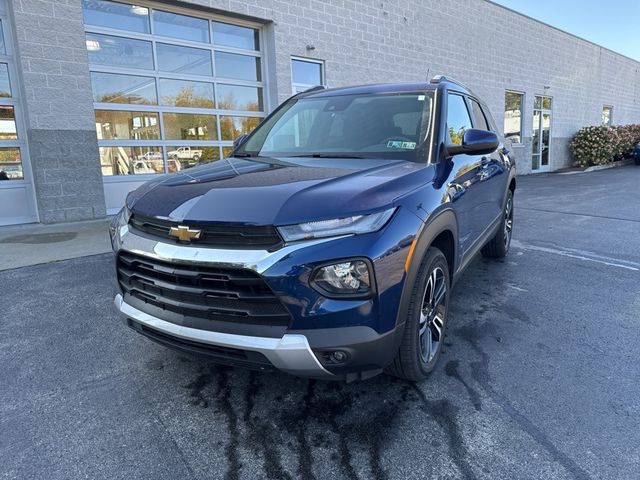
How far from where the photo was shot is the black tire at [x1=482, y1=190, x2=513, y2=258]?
196 inches

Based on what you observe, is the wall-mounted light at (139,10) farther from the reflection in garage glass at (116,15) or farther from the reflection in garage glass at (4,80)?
the reflection in garage glass at (4,80)

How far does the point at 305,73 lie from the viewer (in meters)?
10.1

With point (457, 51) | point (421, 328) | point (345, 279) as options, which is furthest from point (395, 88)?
point (457, 51)

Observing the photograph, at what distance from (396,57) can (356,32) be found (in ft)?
4.95

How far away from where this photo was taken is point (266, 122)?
3.92 metres

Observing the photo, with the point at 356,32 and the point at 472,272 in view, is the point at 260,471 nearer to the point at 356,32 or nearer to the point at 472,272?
the point at 472,272

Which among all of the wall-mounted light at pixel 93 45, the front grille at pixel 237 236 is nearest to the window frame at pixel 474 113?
the front grille at pixel 237 236

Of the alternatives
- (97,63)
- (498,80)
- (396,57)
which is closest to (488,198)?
(97,63)

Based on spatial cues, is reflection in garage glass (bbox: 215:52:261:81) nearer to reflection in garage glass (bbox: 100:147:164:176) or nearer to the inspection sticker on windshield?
reflection in garage glass (bbox: 100:147:164:176)

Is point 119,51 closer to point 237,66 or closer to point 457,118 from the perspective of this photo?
point 237,66

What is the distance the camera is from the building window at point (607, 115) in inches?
890

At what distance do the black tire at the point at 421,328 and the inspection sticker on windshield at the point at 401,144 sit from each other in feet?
2.36

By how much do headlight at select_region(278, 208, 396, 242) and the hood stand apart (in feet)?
0.09

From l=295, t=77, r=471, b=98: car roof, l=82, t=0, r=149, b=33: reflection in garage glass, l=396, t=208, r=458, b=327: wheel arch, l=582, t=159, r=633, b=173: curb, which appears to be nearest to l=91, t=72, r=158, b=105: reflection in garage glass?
l=82, t=0, r=149, b=33: reflection in garage glass
